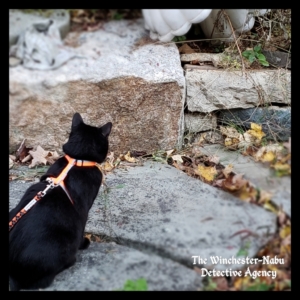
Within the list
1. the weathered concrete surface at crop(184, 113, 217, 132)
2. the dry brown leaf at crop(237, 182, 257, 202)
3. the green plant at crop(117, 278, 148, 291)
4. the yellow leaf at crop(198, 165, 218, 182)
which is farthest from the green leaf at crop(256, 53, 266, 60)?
the green plant at crop(117, 278, 148, 291)

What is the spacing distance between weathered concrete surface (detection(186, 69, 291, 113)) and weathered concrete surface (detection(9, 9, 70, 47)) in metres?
0.85

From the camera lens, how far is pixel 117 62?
2.74 meters

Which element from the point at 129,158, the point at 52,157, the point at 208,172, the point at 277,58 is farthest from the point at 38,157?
the point at 277,58

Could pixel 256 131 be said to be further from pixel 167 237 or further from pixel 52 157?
pixel 52 157

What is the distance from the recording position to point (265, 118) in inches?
111

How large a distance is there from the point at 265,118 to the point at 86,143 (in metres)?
1.23

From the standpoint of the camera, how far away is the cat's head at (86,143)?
2.12 metres

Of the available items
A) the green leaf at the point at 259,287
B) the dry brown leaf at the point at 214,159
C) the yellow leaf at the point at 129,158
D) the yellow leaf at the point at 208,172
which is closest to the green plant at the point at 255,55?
the dry brown leaf at the point at 214,159

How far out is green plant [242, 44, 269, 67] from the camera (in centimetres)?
288

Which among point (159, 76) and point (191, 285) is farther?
point (159, 76)

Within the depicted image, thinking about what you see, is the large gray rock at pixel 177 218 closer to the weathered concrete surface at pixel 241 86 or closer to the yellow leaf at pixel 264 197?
the yellow leaf at pixel 264 197
